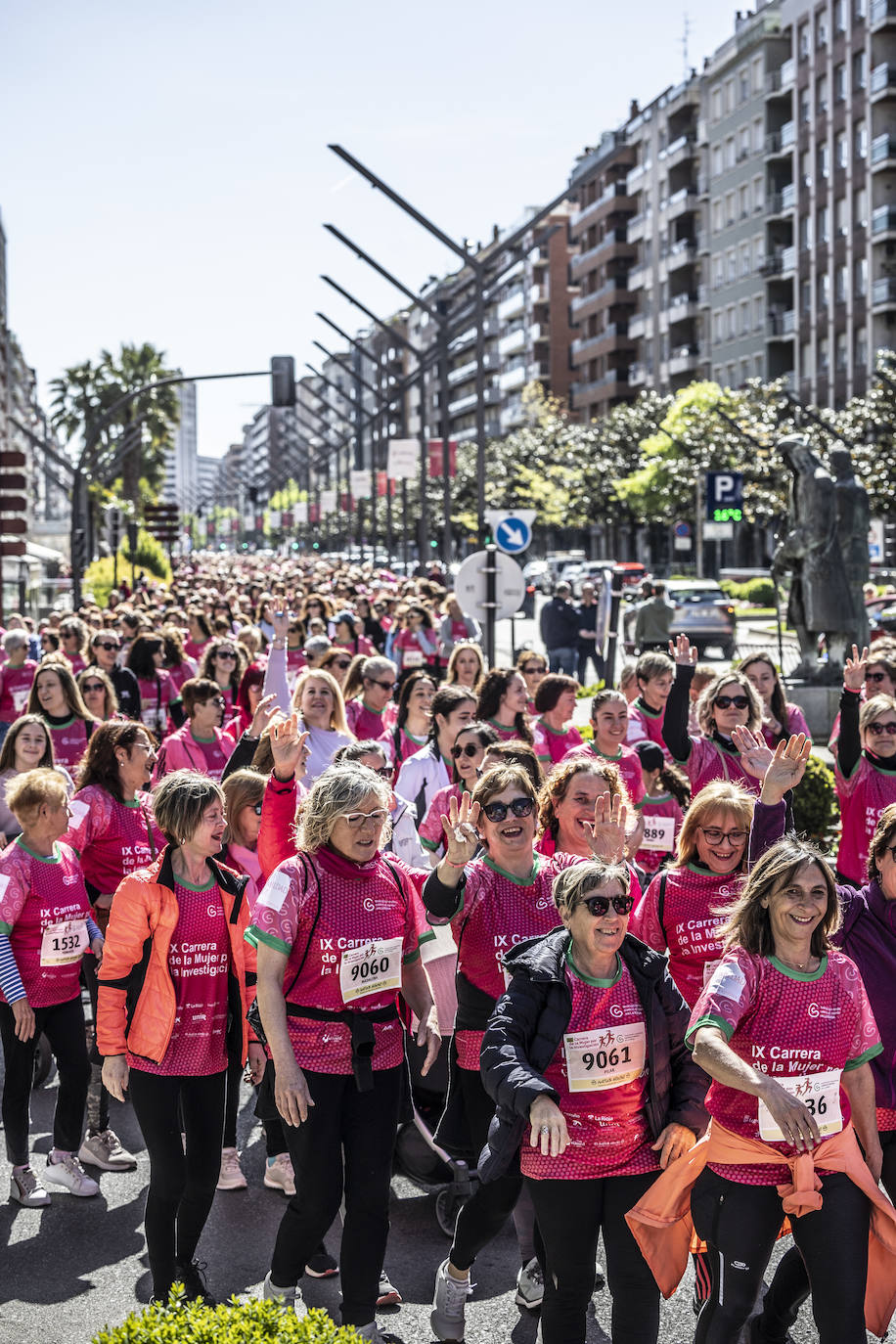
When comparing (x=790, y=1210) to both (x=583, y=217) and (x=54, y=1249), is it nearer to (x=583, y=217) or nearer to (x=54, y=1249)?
(x=54, y=1249)

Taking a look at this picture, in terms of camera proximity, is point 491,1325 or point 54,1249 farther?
point 54,1249

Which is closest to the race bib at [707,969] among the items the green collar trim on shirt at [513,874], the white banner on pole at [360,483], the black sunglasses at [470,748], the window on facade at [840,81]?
the green collar trim on shirt at [513,874]

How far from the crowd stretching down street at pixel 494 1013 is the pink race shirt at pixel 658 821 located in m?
0.02

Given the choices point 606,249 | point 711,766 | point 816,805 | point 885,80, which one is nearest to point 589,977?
point 711,766

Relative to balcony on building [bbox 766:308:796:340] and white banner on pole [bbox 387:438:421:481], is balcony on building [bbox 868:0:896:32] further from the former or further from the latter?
white banner on pole [bbox 387:438:421:481]

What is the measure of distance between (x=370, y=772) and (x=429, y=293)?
464 ft

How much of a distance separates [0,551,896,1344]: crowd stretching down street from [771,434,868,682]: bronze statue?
1275cm

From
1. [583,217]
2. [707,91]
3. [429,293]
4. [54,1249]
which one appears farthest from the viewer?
[429,293]

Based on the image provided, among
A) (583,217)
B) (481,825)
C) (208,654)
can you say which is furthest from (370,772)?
(583,217)

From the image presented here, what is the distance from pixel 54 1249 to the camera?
6230mm

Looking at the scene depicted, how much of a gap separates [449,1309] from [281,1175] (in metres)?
1.56

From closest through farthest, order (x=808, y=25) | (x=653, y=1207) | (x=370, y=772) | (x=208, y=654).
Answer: (x=653, y=1207), (x=370, y=772), (x=208, y=654), (x=808, y=25)

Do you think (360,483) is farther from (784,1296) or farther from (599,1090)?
(599,1090)

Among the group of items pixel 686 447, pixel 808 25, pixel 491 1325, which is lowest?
pixel 491 1325
